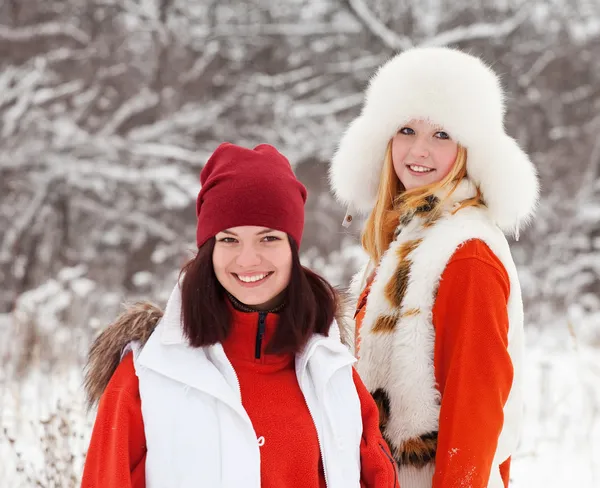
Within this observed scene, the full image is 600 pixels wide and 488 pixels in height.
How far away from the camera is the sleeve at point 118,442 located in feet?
4.98

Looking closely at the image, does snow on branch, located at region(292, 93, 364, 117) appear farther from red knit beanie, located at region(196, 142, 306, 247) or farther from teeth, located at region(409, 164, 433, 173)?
red knit beanie, located at region(196, 142, 306, 247)

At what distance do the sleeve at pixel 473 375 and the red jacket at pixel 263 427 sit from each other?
0.20 metres

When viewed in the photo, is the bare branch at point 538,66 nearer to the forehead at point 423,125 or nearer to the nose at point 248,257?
the forehead at point 423,125

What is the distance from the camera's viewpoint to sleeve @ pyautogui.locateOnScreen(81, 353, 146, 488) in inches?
59.7

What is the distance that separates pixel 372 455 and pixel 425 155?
1022mm

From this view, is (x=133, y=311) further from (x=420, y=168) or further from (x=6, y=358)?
(x=6, y=358)

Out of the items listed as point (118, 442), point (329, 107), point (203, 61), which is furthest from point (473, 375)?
point (329, 107)

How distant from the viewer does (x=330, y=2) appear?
11.1 meters

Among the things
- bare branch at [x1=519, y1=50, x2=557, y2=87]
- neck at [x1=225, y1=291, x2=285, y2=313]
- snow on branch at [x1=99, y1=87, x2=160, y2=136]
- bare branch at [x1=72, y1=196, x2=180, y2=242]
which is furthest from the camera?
bare branch at [x1=519, y1=50, x2=557, y2=87]

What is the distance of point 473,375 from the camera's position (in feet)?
6.12

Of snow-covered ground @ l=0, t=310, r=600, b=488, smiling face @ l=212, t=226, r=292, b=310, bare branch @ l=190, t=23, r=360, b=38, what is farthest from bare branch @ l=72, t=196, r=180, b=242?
smiling face @ l=212, t=226, r=292, b=310

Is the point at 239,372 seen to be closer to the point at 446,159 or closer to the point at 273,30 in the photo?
the point at 446,159

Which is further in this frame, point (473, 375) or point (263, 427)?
point (473, 375)

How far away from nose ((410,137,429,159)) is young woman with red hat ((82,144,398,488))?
0.54 m
